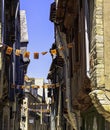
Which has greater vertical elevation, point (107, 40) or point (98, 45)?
point (107, 40)

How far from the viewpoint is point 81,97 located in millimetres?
14539

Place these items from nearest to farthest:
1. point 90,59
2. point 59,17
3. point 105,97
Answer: point 105,97 → point 90,59 → point 59,17

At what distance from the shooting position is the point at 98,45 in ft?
34.2

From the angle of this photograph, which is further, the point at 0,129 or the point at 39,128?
the point at 39,128

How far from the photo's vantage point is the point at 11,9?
96.9 feet

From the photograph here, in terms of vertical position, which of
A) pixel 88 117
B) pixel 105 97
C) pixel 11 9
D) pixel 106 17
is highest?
pixel 11 9

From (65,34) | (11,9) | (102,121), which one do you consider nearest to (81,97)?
(102,121)

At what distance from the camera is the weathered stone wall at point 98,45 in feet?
33.8

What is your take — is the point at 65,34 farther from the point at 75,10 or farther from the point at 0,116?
the point at 0,116

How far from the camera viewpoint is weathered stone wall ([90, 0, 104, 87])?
406 inches

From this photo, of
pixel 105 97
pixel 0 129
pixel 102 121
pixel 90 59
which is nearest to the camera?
pixel 105 97

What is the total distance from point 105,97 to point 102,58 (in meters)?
0.93

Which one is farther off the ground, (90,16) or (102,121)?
(90,16)

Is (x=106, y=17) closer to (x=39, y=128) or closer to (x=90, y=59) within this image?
(x=90, y=59)
